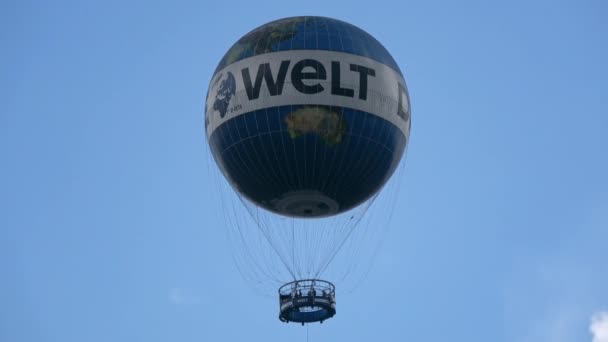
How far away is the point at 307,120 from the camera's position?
189 feet

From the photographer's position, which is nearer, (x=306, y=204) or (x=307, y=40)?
(x=307, y=40)

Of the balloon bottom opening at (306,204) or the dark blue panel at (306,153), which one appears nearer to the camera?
the dark blue panel at (306,153)

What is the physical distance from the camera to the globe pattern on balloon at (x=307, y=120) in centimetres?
5759

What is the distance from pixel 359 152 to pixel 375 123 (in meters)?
1.23

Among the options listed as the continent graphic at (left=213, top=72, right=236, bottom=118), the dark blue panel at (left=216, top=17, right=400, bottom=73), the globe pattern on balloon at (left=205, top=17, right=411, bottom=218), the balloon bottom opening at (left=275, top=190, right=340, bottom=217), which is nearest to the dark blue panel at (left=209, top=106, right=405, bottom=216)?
the globe pattern on balloon at (left=205, top=17, right=411, bottom=218)

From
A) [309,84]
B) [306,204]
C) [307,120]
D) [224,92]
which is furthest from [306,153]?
[224,92]

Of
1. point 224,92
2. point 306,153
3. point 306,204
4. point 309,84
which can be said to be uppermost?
point 224,92

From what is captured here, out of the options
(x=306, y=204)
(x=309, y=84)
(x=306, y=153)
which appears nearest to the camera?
(x=309, y=84)

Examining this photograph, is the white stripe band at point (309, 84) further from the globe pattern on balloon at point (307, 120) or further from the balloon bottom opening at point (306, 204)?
the balloon bottom opening at point (306, 204)

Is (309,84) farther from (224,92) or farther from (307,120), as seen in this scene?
(224,92)

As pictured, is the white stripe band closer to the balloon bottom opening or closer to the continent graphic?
the continent graphic

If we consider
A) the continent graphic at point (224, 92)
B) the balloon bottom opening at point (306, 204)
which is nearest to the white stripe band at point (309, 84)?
the continent graphic at point (224, 92)

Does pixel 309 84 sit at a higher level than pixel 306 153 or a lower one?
higher

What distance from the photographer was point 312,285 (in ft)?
195
